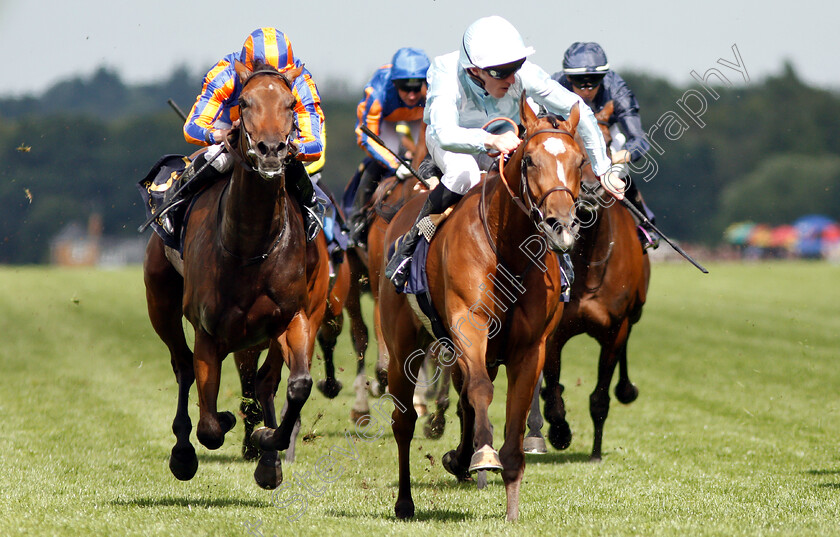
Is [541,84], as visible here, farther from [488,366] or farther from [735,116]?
[735,116]

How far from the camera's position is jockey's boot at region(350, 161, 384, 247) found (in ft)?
36.3

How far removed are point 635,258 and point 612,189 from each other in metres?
0.86

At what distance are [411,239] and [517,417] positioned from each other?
1266mm

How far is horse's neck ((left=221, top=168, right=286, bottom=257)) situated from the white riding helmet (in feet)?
4.30

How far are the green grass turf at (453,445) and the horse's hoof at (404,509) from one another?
3.4 inches

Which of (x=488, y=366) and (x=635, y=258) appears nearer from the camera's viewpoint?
(x=488, y=366)

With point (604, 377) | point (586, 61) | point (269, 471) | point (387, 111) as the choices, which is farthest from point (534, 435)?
point (387, 111)

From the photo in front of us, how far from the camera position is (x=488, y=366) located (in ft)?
20.2

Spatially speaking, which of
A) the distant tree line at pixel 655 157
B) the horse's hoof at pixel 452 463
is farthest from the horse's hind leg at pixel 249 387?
the distant tree line at pixel 655 157

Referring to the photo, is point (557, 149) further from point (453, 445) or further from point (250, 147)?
point (453, 445)

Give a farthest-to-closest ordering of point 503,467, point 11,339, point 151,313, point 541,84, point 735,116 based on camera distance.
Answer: point 735,116, point 11,339, point 151,313, point 541,84, point 503,467

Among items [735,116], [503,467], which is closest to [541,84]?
[503,467]

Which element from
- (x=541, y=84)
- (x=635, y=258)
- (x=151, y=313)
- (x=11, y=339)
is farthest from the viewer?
(x=11, y=339)

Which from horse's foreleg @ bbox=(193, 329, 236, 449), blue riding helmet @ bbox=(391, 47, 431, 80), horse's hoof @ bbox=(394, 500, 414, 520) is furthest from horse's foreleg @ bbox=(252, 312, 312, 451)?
blue riding helmet @ bbox=(391, 47, 431, 80)
